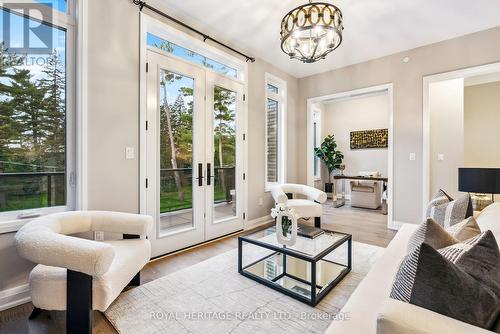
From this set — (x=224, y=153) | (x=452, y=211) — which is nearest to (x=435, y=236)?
(x=452, y=211)

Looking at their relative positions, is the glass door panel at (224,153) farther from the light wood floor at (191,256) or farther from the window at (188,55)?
the light wood floor at (191,256)

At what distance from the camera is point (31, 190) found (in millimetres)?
2109

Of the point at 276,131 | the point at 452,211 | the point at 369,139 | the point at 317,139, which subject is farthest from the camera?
the point at 317,139

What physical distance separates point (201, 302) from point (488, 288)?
1778 mm

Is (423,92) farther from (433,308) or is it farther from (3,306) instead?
(3,306)

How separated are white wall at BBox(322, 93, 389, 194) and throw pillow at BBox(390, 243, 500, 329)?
20.7 feet

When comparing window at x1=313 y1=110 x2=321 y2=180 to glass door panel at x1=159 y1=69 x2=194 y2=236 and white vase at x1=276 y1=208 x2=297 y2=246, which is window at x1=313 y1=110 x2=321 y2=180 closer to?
glass door panel at x1=159 y1=69 x2=194 y2=236

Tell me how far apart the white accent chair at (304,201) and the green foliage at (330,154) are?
3222mm

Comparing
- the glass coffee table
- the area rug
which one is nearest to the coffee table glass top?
the glass coffee table

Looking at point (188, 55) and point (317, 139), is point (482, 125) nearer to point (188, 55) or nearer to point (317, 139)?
point (317, 139)

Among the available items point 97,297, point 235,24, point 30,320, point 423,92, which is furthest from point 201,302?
point 423,92

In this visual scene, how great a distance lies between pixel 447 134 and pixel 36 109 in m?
5.57

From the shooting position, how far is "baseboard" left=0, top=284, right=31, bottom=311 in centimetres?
188

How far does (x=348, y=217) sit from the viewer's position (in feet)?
16.0
